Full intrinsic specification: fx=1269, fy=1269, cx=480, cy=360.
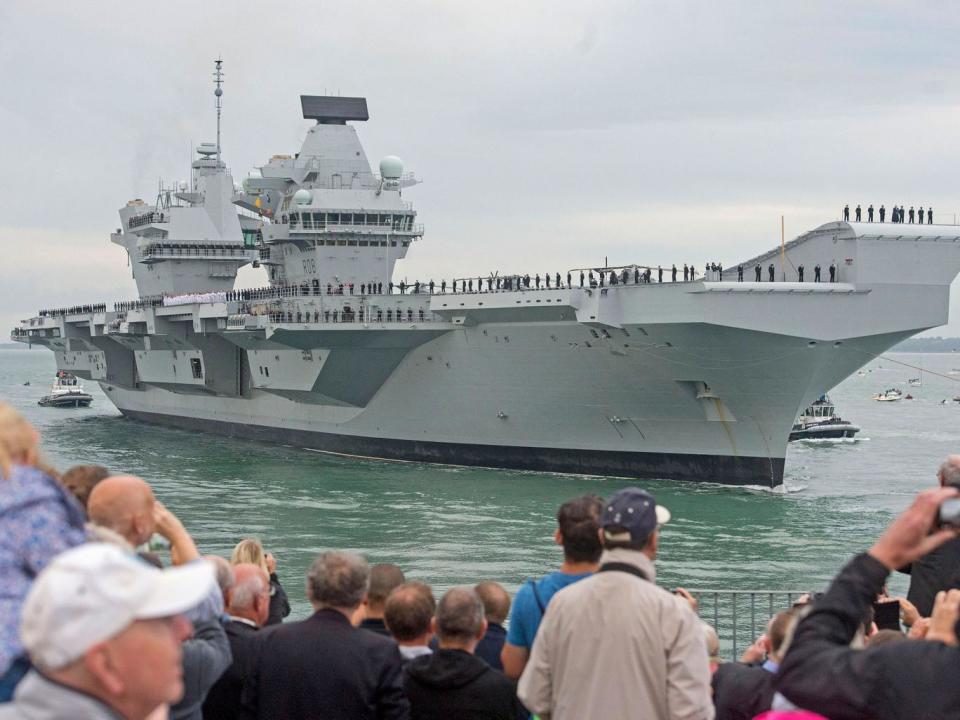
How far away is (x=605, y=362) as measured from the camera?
25062 mm

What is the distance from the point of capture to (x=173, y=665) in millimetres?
2420

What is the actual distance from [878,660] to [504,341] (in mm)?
23735

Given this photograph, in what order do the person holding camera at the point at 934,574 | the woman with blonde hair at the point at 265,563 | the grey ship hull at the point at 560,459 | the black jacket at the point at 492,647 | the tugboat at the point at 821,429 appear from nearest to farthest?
the black jacket at the point at 492,647 → the woman with blonde hair at the point at 265,563 → the person holding camera at the point at 934,574 → the grey ship hull at the point at 560,459 → the tugboat at the point at 821,429

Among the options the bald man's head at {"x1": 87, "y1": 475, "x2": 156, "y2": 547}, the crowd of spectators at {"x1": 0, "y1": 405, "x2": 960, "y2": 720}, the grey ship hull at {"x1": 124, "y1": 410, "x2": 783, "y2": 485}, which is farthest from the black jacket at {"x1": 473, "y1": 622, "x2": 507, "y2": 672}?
the grey ship hull at {"x1": 124, "y1": 410, "x2": 783, "y2": 485}

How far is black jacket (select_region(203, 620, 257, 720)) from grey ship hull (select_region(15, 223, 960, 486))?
1856 cm

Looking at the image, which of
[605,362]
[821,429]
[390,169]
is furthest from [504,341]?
[821,429]

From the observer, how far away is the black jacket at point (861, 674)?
2.64 m

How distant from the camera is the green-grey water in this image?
17.8m

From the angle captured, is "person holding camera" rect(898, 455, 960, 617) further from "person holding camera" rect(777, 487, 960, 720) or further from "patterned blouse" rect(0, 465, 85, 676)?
"patterned blouse" rect(0, 465, 85, 676)

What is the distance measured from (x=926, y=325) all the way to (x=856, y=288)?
5.88 ft

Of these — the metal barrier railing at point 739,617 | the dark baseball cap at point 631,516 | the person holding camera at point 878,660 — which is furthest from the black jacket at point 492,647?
the metal barrier railing at point 739,617

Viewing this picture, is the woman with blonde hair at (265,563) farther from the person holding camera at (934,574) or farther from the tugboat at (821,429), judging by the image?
the tugboat at (821,429)

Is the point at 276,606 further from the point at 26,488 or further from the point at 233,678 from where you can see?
the point at 26,488

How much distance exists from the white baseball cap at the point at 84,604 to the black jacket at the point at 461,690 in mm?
2065
